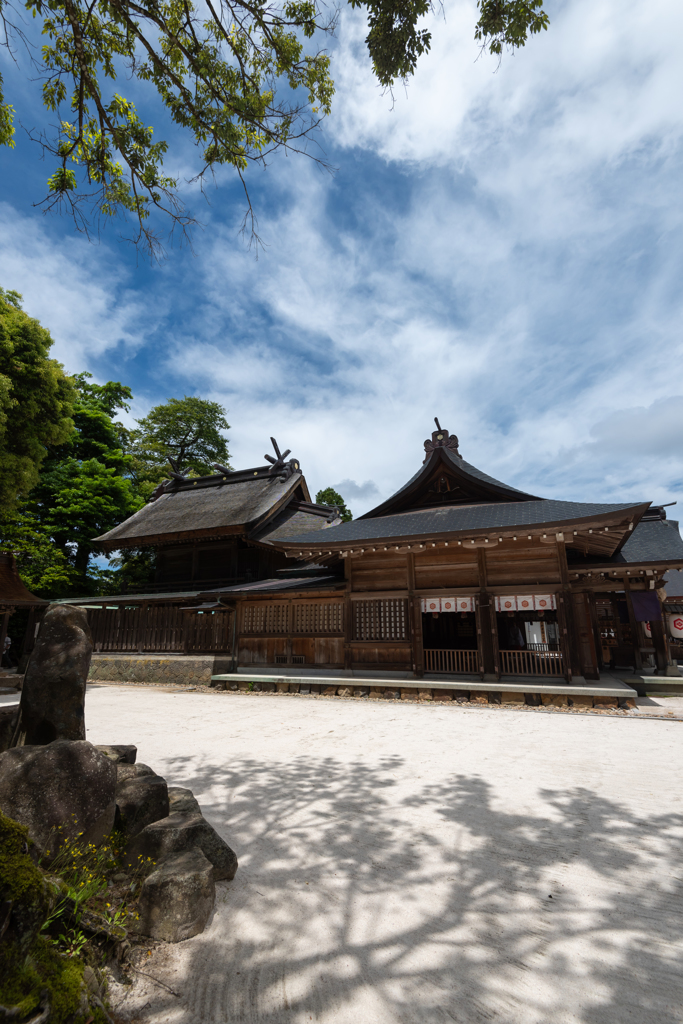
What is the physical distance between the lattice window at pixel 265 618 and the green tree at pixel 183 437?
17517 mm

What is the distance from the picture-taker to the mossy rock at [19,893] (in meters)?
1.71

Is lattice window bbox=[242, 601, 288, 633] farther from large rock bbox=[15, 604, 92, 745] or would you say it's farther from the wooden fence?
large rock bbox=[15, 604, 92, 745]

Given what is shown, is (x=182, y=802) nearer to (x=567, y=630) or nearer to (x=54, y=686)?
(x=54, y=686)

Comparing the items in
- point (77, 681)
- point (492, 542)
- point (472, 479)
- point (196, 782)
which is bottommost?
point (196, 782)

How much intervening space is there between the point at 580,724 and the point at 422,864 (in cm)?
586

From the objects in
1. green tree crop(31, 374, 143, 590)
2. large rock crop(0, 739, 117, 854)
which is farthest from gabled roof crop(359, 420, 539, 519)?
green tree crop(31, 374, 143, 590)

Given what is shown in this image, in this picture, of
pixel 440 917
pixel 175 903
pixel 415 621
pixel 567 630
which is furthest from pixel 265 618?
pixel 440 917

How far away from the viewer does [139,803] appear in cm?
308

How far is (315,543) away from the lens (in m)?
12.0

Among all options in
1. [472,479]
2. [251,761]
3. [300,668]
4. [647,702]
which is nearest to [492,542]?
[472,479]

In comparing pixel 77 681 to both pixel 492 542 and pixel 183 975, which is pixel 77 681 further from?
pixel 492 542

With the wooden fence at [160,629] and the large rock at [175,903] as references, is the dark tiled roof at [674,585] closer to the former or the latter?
the wooden fence at [160,629]

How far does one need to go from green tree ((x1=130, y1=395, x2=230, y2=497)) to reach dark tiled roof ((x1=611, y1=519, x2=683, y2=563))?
2325 centimetres

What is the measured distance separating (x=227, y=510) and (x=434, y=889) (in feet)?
59.5
